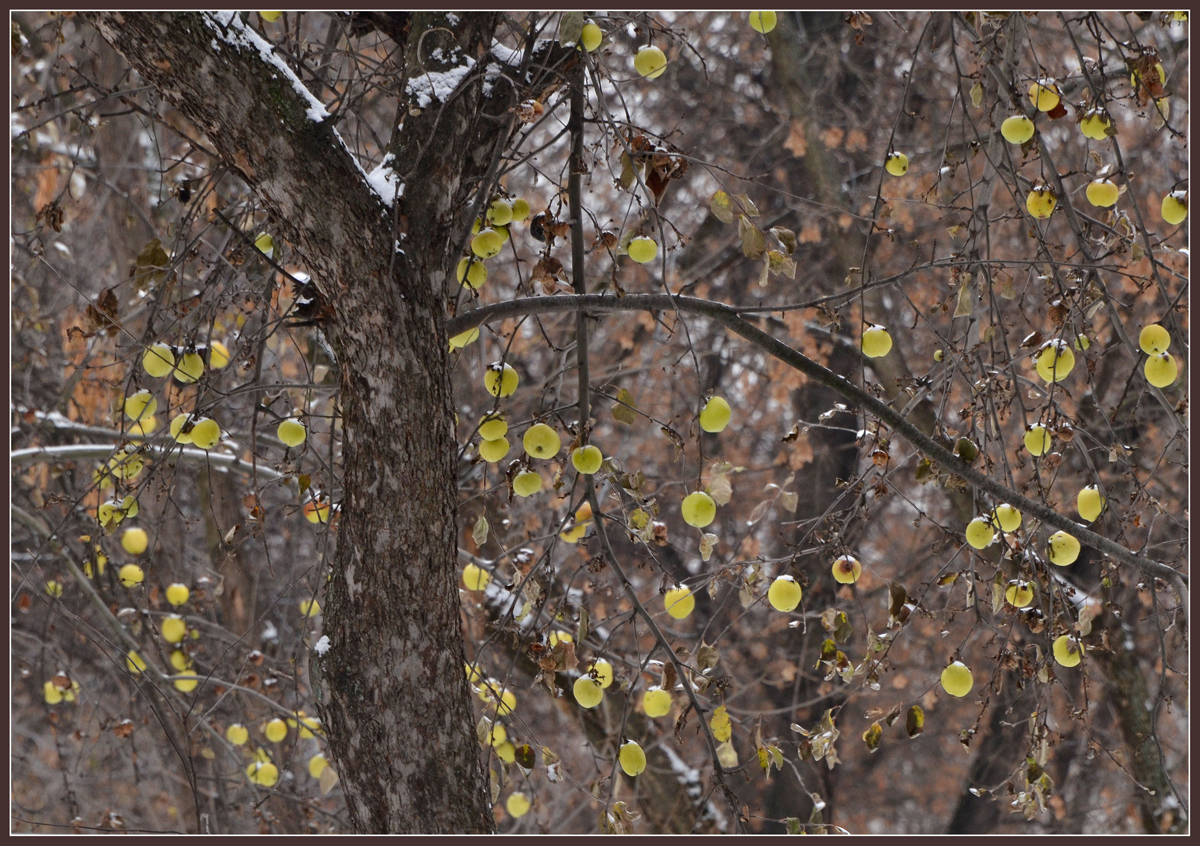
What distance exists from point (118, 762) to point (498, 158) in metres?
5.47

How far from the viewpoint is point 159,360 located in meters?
2.12

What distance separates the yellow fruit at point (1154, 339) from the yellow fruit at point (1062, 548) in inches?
16.8

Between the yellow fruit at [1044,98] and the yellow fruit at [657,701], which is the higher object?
the yellow fruit at [1044,98]

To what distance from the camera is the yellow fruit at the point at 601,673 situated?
2092 millimetres

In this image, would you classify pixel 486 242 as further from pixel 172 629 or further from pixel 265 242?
pixel 172 629

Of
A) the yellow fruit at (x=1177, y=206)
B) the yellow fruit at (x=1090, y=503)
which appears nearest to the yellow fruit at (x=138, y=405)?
the yellow fruit at (x=1090, y=503)

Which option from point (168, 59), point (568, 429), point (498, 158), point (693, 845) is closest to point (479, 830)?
point (693, 845)

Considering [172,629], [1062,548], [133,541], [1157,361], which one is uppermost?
[133,541]

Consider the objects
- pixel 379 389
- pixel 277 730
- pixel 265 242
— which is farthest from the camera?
pixel 277 730

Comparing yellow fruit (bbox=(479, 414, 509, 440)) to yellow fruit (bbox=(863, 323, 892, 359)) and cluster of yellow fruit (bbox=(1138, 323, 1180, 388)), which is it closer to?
yellow fruit (bbox=(863, 323, 892, 359))

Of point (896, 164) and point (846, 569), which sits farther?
point (896, 164)

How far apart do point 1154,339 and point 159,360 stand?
2.07 m

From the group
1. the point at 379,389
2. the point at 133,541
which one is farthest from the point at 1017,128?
the point at 133,541

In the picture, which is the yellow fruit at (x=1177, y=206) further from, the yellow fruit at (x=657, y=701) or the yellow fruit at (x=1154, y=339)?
the yellow fruit at (x=657, y=701)
